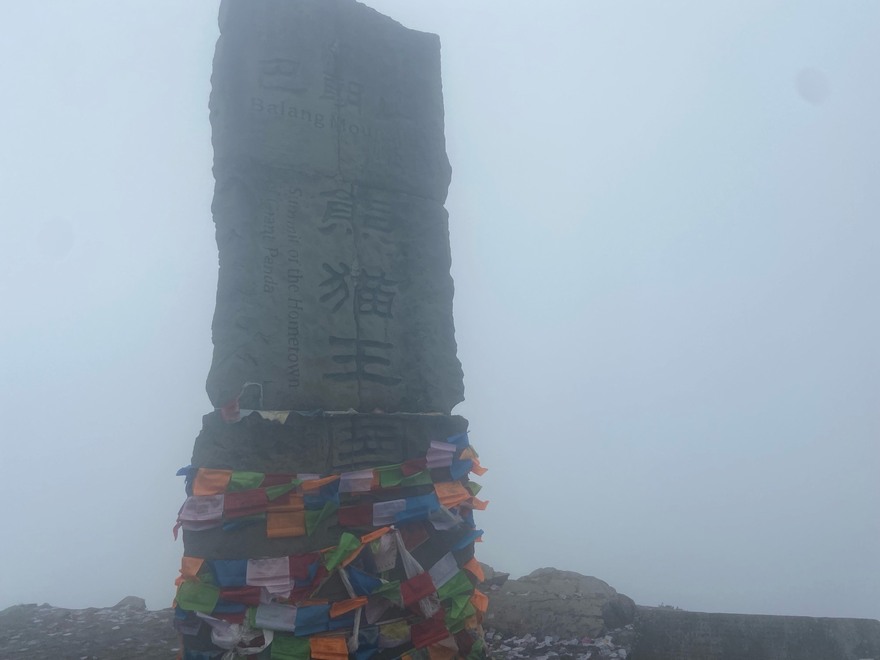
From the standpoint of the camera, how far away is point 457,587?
562 centimetres

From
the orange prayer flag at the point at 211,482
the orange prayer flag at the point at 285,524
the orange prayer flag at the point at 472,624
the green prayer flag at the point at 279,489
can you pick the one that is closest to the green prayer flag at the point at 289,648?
the orange prayer flag at the point at 285,524

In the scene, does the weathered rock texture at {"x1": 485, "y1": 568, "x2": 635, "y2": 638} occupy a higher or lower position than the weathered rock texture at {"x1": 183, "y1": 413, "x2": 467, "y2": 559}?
lower

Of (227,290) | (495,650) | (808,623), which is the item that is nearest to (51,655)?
(495,650)

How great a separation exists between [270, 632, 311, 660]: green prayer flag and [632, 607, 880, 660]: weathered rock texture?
154 inches

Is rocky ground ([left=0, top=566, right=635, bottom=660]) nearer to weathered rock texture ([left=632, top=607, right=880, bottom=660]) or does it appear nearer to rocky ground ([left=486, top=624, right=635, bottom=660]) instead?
rocky ground ([left=486, top=624, right=635, bottom=660])

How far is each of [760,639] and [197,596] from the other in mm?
5373

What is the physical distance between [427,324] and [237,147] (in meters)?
2.02

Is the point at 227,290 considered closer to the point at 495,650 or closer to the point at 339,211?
the point at 339,211

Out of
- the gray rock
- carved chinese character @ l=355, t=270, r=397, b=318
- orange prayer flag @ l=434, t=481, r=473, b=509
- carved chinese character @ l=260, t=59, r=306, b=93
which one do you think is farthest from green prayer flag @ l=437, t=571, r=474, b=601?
the gray rock

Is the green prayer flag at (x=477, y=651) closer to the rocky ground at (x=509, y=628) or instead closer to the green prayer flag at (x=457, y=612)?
the green prayer flag at (x=457, y=612)

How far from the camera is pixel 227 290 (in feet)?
17.4

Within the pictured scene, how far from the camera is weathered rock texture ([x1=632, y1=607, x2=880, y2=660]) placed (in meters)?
7.03

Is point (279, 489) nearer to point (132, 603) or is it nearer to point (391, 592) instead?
point (391, 592)

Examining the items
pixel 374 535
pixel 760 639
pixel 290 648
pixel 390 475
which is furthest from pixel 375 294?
pixel 760 639
